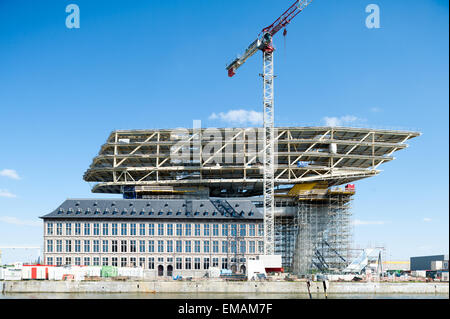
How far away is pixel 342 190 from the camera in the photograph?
130 metres

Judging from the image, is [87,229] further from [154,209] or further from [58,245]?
[154,209]

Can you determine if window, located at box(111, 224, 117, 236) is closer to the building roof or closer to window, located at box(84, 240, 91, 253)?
the building roof

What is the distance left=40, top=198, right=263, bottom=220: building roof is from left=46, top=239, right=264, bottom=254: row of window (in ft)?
16.8

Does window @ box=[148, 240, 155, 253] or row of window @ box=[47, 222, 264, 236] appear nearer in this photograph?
row of window @ box=[47, 222, 264, 236]

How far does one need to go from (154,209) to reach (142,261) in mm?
11299

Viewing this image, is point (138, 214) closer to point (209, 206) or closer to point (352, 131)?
point (209, 206)

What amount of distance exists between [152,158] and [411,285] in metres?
68.8

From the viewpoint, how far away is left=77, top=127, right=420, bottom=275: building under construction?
5123 inches

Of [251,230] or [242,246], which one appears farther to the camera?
[251,230]

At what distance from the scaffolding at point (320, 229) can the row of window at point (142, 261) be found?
23.1 m

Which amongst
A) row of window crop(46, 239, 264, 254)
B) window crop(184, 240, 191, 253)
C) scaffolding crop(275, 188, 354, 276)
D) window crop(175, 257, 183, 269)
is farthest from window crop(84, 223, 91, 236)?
scaffolding crop(275, 188, 354, 276)

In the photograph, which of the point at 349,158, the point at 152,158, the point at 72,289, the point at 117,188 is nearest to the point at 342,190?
the point at 349,158

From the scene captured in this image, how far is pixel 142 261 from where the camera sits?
11438 centimetres

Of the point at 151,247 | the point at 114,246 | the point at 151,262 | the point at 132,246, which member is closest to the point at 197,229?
the point at 151,247
